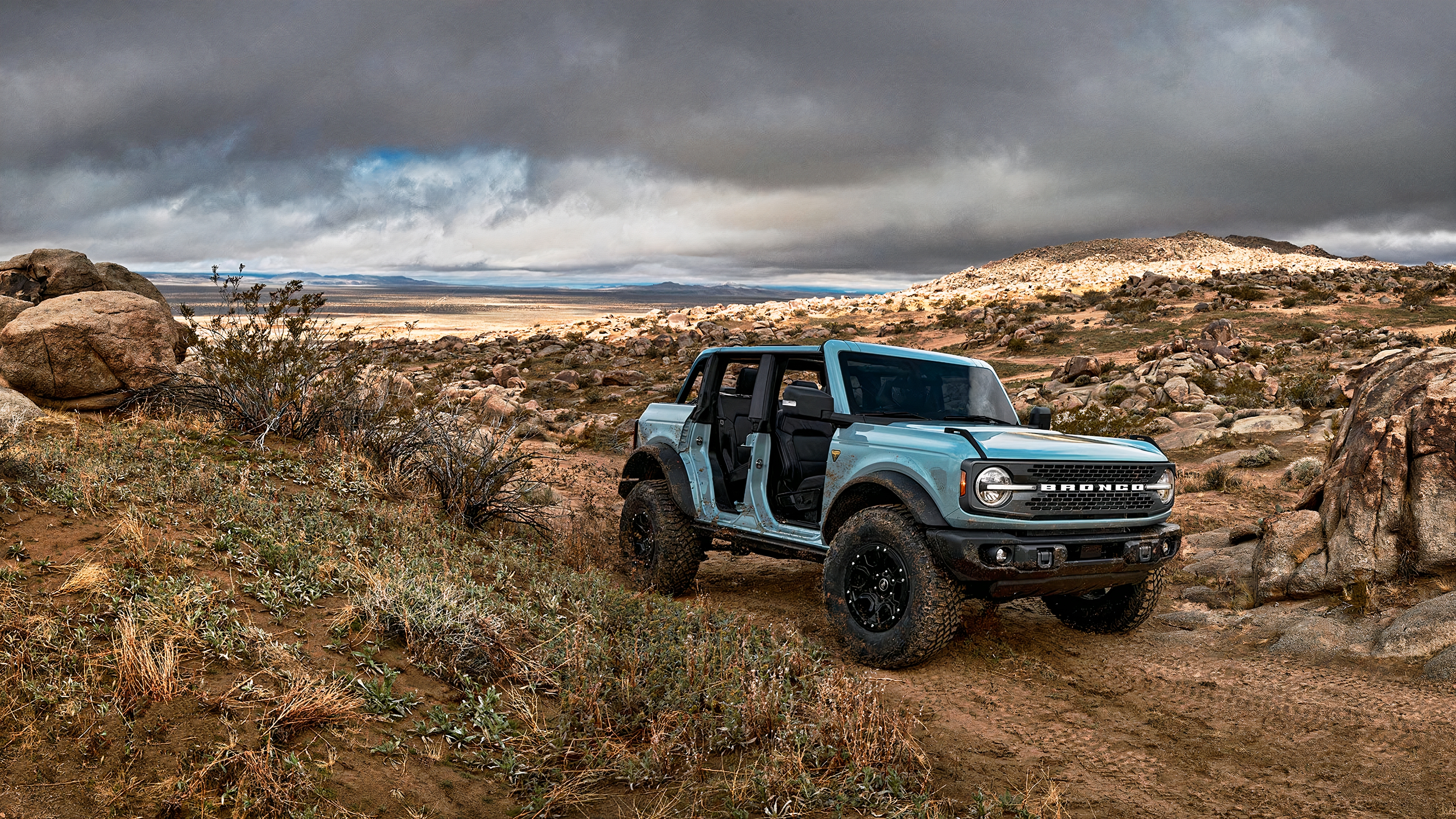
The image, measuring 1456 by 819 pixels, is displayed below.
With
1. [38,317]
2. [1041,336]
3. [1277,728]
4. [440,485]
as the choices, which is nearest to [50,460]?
[440,485]

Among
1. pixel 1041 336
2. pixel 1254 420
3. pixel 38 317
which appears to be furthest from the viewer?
pixel 1041 336

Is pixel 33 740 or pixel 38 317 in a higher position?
pixel 38 317

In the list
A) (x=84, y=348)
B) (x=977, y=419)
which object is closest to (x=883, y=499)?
(x=977, y=419)

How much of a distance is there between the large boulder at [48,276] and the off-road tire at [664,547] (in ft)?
31.9

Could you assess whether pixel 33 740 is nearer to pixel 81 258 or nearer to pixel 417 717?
pixel 417 717

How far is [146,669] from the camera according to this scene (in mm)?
3863

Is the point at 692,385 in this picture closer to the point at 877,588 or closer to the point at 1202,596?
the point at 877,588

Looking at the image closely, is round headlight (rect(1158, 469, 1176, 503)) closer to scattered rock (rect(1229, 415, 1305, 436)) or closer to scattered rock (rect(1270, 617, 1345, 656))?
scattered rock (rect(1270, 617, 1345, 656))

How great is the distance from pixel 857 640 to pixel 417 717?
112 inches

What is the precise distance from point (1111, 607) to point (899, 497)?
7.41 feet

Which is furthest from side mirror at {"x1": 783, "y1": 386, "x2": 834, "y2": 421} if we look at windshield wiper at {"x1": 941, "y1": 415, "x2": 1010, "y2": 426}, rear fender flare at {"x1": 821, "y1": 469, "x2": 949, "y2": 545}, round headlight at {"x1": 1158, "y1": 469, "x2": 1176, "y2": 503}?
round headlight at {"x1": 1158, "y1": 469, "x2": 1176, "y2": 503}

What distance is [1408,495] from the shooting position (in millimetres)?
6754

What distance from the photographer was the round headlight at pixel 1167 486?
6.15 metres

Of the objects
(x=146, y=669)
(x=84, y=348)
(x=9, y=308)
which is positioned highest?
(x=9, y=308)
